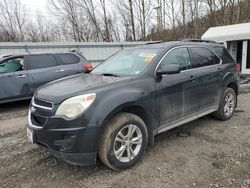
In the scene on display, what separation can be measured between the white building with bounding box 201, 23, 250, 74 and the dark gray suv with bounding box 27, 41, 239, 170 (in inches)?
367

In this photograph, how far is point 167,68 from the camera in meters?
3.50

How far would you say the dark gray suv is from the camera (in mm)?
2818

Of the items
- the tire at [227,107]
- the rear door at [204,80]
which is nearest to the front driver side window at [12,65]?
the rear door at [204,80]

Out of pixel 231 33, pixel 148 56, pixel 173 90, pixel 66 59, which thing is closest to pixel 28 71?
pixel 66 59

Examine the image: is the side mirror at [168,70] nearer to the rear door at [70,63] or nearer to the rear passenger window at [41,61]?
the rear door at [70,63]

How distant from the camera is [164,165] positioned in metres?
3.30

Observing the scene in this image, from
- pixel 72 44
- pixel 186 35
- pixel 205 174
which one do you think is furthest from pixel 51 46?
pixel 186 35

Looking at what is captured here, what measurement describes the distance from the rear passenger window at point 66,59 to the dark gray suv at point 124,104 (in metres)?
3.62

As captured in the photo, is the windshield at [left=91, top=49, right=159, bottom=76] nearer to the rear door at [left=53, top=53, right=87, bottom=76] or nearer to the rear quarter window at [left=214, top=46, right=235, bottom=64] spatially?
the rear quarter window at [left=214, top=46, right=235, bottom=64]

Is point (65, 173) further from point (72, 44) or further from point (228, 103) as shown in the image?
point (72, 44)

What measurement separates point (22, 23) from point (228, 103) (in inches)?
1041

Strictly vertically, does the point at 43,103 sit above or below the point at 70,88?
below

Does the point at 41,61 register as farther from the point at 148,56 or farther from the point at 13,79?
the point at 148,56

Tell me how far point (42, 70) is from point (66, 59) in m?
0.94
